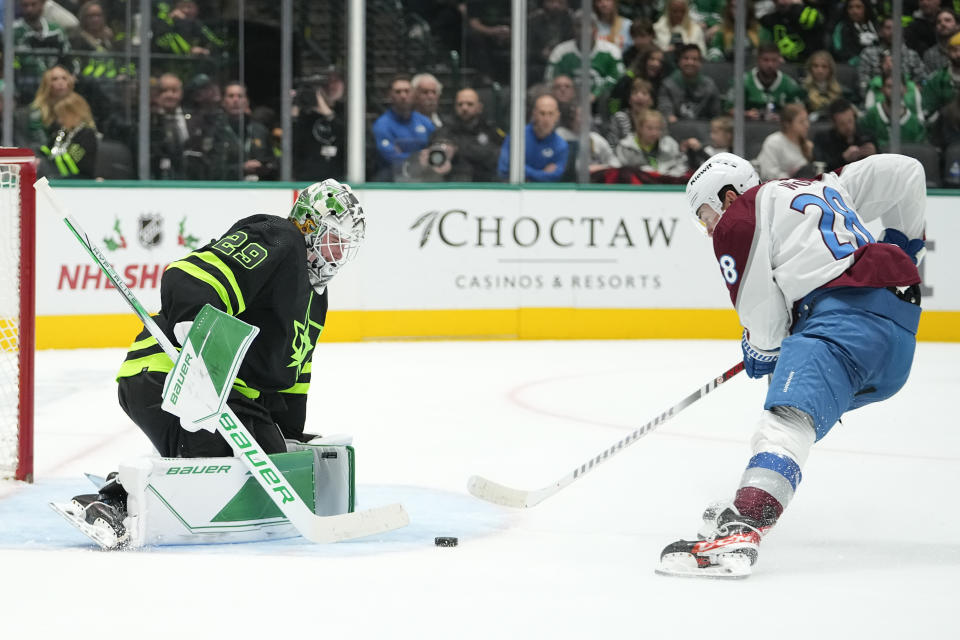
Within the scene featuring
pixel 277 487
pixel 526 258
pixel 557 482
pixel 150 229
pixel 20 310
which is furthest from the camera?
pixel 526 258

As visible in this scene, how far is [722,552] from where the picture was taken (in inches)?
95.3

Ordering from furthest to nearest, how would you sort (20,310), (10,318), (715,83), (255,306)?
(715,83) < (10,318) < (20,310) < (255,306)

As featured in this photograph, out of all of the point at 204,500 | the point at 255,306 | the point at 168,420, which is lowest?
the point at 204,500

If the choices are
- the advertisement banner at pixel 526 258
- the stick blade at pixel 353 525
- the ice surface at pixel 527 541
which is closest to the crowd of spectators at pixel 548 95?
the advertisement banner at pixel 526 258

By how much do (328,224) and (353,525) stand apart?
2.00 feet

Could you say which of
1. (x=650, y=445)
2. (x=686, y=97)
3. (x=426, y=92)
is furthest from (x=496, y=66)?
(x=650, y=445)

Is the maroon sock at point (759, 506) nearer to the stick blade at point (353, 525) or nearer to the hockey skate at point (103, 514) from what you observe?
the stick blade at point (353, 525)

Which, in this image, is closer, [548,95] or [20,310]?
[20,310]

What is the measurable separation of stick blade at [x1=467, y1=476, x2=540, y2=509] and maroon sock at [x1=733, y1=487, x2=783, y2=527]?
62cm

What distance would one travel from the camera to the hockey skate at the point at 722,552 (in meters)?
2.41

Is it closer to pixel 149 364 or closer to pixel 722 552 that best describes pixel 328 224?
pixel 149 364

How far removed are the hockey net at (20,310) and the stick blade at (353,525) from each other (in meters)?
1.06

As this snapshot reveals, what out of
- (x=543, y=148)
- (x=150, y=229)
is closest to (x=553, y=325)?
(x=543, y=148)

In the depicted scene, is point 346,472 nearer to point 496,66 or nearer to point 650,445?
point 650,445
